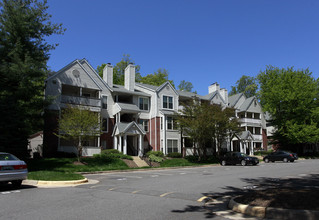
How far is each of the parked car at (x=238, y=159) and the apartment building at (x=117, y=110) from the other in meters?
7.38

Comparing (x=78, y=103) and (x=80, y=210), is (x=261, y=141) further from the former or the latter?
(x=80, y=210)

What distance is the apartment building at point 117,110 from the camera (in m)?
28.4

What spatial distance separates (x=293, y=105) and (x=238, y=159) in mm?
21801

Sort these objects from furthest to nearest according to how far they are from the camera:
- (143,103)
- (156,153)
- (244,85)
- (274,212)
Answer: (244,85) < (143,103) < (156,153) < (274,212)

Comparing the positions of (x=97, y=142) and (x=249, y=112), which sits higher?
(x=249, y=112)

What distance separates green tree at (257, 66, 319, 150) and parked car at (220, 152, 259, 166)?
18.4 meters

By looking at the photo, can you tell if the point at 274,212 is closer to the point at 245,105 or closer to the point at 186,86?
the point at 245,105

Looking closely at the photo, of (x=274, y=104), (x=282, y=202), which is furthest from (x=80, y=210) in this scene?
(x=274, y=104)

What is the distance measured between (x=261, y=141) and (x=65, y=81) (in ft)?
119

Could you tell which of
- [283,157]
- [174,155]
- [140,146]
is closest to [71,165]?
[140,146]

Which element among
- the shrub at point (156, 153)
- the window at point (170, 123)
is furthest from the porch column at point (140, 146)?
the window at point (170, 123)

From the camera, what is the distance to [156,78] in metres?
62.6

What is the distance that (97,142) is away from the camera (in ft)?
102

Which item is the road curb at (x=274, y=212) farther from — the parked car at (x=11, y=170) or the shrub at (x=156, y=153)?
the shrub at (x=156, y=153)
